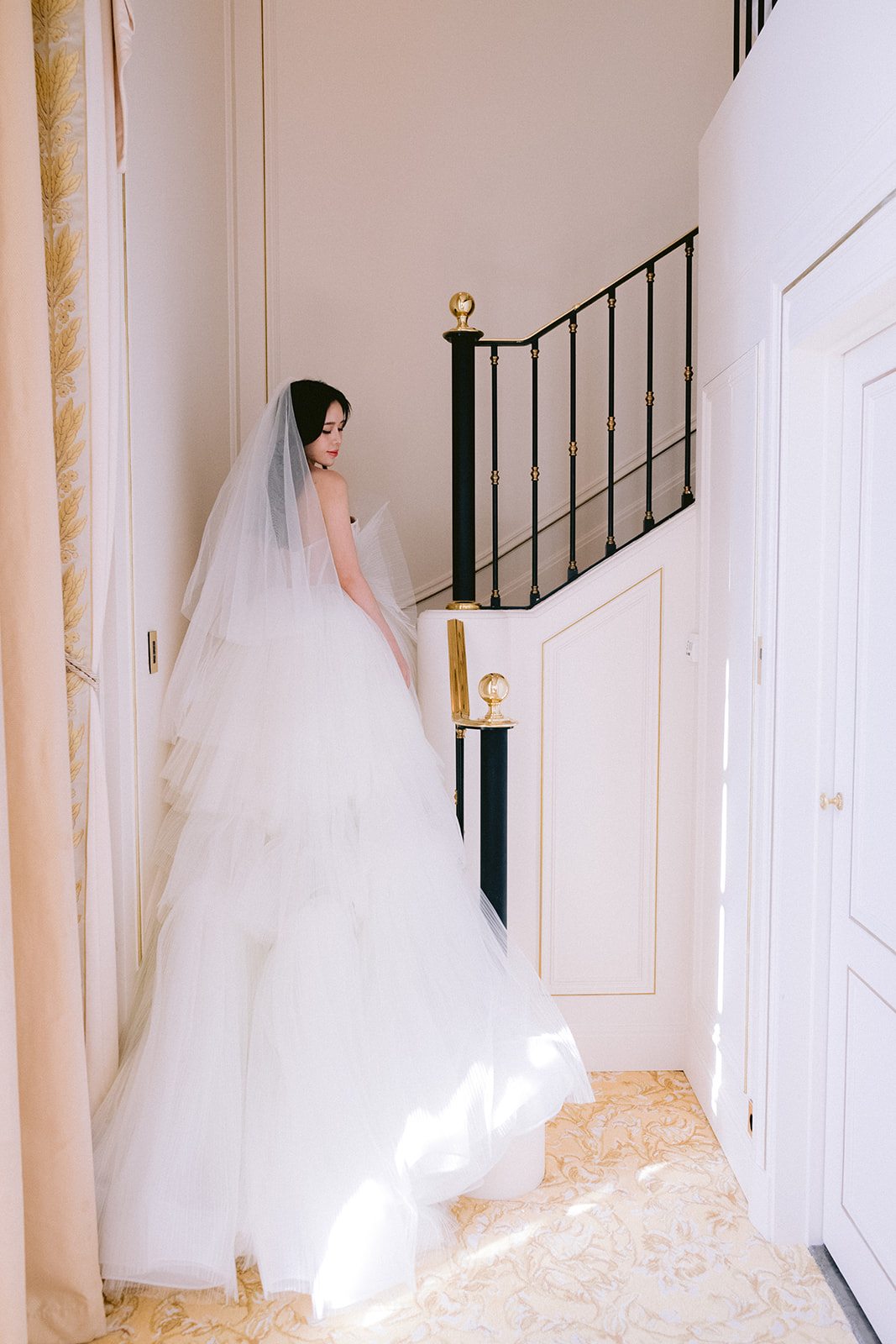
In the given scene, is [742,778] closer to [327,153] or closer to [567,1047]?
[567,1047]

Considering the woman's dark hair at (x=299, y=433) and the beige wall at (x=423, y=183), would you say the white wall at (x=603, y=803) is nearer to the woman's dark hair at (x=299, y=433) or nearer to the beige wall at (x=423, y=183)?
the woman's dark hair at (x=299, y=433)

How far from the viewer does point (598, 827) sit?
2.83m

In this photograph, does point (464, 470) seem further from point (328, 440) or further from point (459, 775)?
point (459, 775)

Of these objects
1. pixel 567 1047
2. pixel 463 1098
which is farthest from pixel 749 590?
pixel 463 1098

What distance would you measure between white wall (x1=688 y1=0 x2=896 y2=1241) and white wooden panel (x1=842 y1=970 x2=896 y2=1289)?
0.40 ft

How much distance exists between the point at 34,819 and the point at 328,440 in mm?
1467

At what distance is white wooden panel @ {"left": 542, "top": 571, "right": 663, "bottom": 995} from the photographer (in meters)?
2.80

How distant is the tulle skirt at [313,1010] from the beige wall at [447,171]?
156 centimetres

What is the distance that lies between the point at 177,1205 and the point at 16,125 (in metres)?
2.08

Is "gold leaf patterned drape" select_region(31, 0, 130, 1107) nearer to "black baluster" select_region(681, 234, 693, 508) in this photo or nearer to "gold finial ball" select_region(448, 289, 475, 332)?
"gold finial ball" select_region(448, 289, 475, 332)

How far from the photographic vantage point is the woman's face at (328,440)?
8.54ft

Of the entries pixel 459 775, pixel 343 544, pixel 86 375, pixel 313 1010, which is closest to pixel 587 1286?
pixel 313 1010

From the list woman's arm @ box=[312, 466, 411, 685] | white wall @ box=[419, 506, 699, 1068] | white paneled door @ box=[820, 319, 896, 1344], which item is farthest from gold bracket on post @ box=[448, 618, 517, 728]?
white paneled door @ box=[820, 319, 896, 1344]

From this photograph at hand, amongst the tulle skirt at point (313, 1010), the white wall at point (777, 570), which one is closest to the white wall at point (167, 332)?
the tulle skirt at point (313, 1010)
